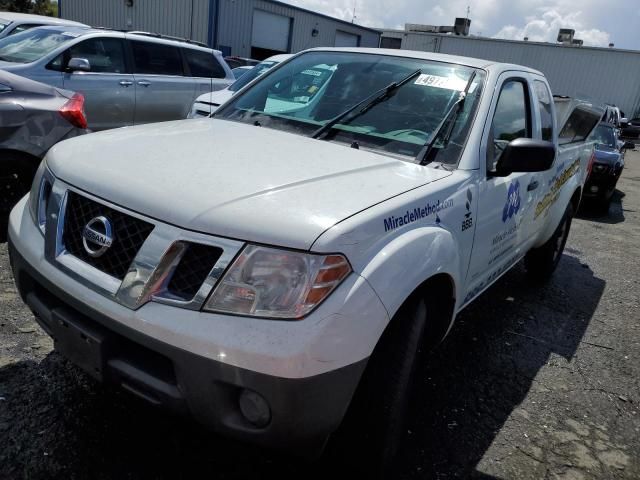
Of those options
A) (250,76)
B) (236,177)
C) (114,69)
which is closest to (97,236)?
(236,177)

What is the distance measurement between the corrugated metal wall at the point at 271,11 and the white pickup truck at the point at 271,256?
78.1ft

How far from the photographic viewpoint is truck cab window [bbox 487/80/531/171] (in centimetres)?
282

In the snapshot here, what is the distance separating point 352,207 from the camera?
72.2 inches

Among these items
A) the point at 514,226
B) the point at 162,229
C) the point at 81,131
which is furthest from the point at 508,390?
the point at 81,131

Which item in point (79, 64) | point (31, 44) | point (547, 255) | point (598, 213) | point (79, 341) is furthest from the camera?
point (598, 213)

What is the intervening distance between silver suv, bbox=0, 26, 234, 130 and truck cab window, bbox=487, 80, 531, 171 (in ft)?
17.3

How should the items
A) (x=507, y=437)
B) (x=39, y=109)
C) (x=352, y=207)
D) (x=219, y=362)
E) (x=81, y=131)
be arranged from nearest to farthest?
1. (x=219, y=362)
2. (x=352, y=207)
3. (x=507, y=437)
4. (x=39, y=109)
5. (x=81, y=131)

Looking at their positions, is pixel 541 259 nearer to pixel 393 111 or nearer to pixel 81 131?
pixel 393 111

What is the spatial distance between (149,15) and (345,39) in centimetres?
1217

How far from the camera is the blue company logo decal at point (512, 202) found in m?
2.93

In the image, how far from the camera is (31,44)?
6.99 metres

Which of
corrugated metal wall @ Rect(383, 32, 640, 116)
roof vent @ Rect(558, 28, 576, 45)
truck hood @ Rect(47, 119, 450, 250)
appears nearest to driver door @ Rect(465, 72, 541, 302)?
truck hood @ Rect(47, 119, 450, 250)

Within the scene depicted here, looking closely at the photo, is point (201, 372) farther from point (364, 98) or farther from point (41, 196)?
point (364, 98)

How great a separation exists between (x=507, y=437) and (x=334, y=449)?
1069mm
